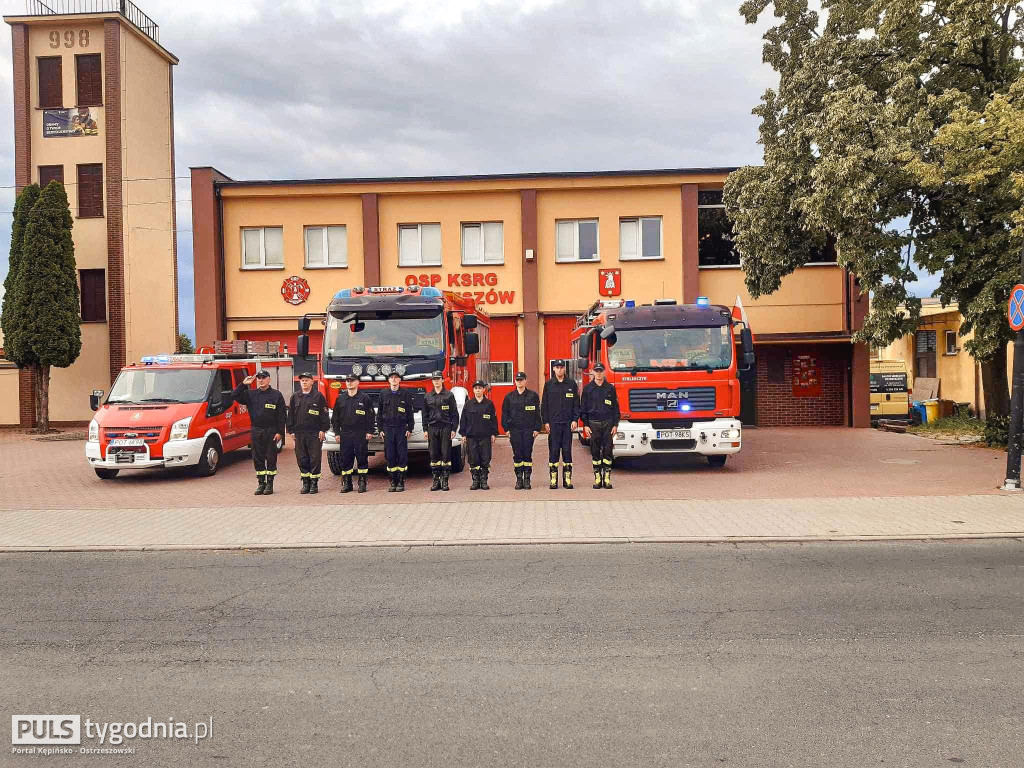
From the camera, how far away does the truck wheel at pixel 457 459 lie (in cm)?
1529

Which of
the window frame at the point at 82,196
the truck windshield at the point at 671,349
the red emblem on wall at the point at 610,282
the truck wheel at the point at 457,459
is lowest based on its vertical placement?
the truck wheel at the point at 457,459

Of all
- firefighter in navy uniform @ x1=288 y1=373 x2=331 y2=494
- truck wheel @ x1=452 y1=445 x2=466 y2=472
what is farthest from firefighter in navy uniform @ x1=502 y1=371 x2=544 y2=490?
firefighter in navy uniform @ x1=288 y1=373 x2=331 y2=494

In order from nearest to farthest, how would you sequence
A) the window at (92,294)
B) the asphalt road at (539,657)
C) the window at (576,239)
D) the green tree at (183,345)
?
the asphalt road at (539,657) < the window at (576,239) < the window at (92,294) < the green tree at (183,345)

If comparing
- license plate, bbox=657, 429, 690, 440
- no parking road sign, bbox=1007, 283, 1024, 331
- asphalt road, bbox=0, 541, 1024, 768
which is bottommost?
asphalt road, bbox=0, 541, 1024, 768

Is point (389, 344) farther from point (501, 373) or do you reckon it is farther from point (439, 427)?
point (501, 373)

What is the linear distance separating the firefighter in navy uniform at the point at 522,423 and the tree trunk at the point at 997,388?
10750mm

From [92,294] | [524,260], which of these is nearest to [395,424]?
[524,260]

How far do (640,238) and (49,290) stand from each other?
54.9 feet

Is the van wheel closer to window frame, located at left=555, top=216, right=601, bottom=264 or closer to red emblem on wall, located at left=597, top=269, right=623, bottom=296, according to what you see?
window frame, located at left=555, top=216, right=601, bottom=264

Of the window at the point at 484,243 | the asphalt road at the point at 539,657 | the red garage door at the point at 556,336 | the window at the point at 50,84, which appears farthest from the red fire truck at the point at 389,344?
the window at the point at 50,84

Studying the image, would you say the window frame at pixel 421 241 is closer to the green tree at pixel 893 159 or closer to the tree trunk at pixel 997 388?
the green tree at pixel 893 159

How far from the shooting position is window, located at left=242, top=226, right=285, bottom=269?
82.5 ft

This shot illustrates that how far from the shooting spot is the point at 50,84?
27109mm

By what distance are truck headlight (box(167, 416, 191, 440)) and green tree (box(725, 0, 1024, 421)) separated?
12.6 m
